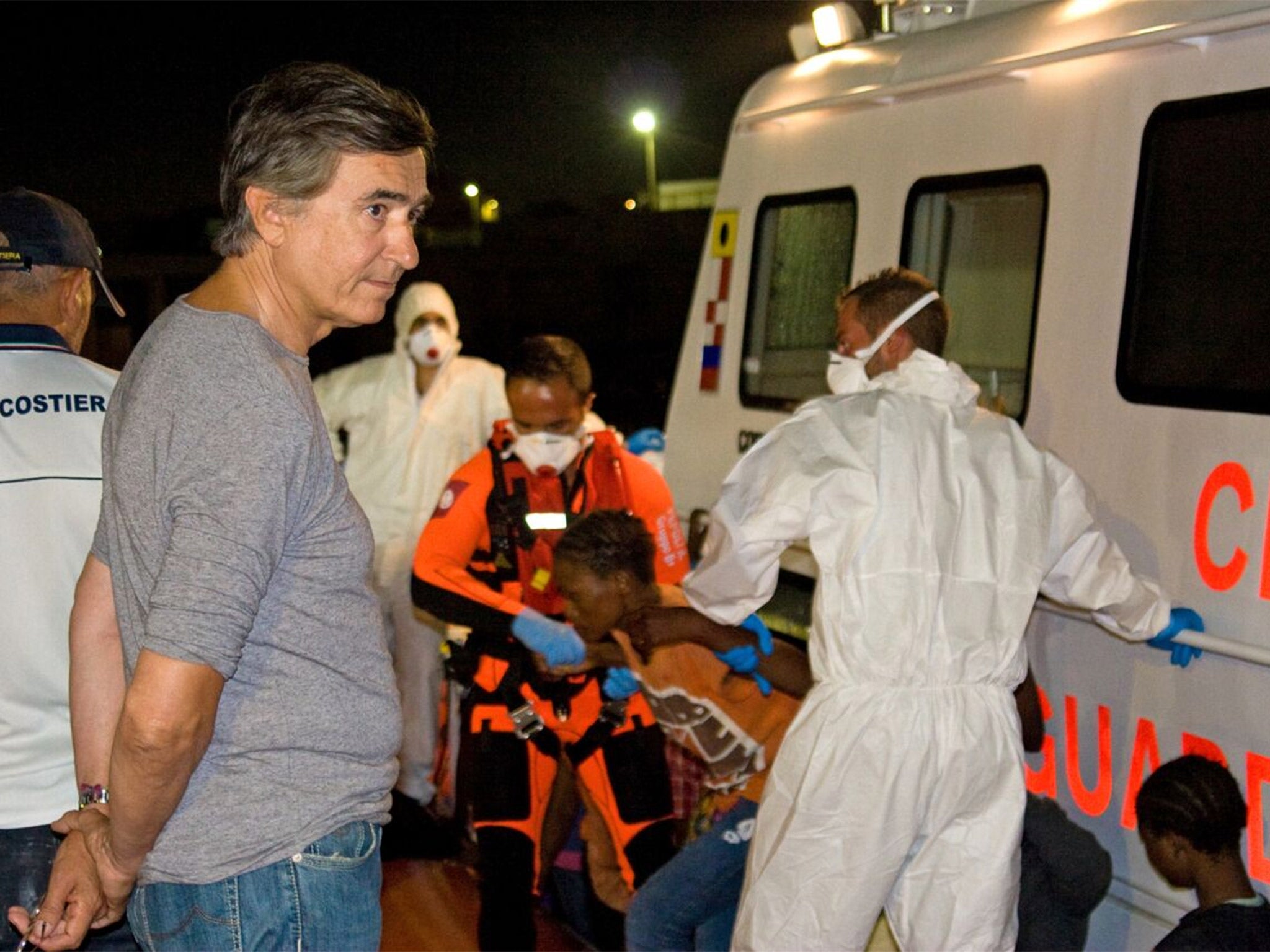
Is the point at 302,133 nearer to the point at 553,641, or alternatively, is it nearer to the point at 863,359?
the point at 863,359

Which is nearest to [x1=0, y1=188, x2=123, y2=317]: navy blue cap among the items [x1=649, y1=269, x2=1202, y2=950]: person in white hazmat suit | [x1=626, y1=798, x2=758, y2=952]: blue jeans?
[x1=649, y1=269, x2=1202, y2=950]: person in white hazmat suit

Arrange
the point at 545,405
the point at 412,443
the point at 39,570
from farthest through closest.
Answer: the point at 412,443
the point at 545,405
the point at 39,570

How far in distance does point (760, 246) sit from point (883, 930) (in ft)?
8.16

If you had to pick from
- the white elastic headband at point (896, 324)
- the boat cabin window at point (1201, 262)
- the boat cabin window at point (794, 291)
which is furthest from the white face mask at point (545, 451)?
the boat cabin window at point (1201, 262)

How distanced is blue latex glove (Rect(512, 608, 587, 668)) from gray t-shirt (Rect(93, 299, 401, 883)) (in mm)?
1967

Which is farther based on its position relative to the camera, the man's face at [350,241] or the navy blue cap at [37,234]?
the navy blue cap at [37,234]

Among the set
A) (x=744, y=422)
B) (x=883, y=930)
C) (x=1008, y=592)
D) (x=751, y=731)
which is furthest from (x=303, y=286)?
(x=744, y=422)

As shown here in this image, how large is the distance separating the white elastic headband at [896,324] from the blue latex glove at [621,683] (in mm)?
1088

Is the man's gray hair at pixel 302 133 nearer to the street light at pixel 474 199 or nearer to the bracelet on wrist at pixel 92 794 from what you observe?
the bracelet on wrist at pixel 92 794

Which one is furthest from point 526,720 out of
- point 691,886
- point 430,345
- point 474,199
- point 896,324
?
point 474,199

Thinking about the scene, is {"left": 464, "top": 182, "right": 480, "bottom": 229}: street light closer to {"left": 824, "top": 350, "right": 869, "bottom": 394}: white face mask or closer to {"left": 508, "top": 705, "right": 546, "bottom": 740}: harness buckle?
{"left": 508, "top": 705, "right": 546, "bottom": 740}: harness buckle

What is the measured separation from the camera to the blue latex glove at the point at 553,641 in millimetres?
4031

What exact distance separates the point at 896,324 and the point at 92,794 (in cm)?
207

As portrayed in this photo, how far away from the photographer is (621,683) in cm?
408
